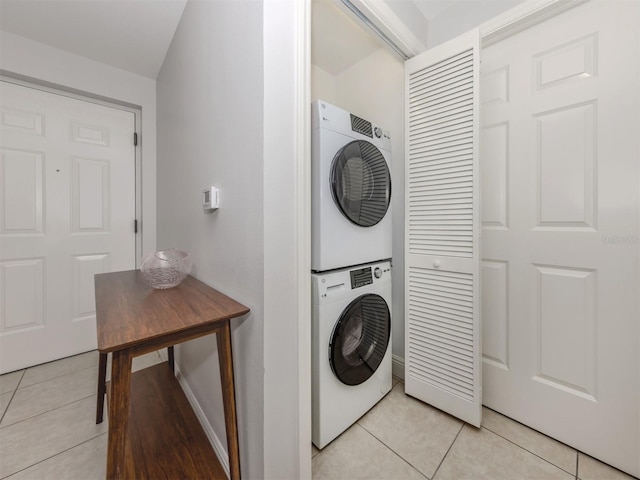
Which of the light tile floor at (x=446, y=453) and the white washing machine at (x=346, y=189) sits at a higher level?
the white washing machine at (x=346, y=189)

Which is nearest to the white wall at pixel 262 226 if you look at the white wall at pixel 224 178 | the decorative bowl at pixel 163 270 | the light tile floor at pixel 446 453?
the white wall at pixel 224 178

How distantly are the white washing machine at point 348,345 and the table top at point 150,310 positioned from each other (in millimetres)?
439

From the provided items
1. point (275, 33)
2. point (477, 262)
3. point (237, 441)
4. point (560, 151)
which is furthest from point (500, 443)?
point (275, 33)

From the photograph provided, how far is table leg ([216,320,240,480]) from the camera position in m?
0.96

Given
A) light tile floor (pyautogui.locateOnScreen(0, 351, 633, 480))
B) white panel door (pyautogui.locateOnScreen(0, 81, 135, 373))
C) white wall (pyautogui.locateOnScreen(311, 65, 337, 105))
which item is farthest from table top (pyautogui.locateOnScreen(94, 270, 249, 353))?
white wall (pyautogui.locateOnScreen(311, 65, 337, 105))

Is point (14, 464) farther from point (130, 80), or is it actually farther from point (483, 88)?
point (483, 88)

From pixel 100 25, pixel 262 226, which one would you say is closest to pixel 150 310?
pixel 262 226

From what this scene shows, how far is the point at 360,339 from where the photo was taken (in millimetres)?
1435

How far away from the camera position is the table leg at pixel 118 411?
701 millimetres

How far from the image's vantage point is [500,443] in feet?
4.22

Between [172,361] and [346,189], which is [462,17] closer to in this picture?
[346,189]

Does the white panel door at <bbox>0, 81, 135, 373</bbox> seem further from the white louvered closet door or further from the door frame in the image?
the white louvered closet door

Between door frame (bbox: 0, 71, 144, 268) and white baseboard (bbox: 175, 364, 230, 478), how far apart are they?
1364 mm

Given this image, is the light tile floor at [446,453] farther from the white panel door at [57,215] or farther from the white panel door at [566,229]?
the white panel door at [57,215]
